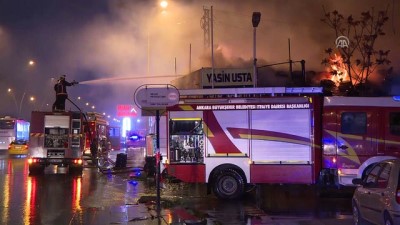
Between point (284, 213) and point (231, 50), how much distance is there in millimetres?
11870

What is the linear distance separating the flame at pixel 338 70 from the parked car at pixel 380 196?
1211cm

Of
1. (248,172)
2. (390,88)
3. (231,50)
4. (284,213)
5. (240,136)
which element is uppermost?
(231,50)

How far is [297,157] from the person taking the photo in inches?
413

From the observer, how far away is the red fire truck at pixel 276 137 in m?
10.3

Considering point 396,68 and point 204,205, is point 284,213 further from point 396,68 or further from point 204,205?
point 396,68

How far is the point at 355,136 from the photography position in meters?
10.4

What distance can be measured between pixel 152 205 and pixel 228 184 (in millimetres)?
1805

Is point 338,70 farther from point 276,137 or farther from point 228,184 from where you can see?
point 228,184

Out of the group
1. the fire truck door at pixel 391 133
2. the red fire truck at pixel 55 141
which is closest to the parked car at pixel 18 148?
the red fire truck at pixel 55 141

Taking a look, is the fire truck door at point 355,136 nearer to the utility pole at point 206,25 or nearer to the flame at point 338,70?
the flame at point 338,70

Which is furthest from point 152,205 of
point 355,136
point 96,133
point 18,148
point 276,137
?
point 18,148

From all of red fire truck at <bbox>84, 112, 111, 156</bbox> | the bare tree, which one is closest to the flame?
the bare tree

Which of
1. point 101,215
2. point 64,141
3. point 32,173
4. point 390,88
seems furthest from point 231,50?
point 101,215

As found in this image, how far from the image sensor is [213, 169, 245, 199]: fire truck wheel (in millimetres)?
10523
